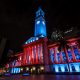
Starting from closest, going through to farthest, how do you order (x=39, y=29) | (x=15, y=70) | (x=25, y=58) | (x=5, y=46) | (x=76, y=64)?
(x=5, y=46) < (x=76, y=64) < (x=25, y=58) < (x=15, y=70) < (x=39, y=29)

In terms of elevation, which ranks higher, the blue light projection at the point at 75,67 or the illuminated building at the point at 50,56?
the illuminated building at the point at 50,56

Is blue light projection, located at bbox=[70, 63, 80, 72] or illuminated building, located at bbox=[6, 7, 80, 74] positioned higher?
illuminated building, located at bbox=[6, 7, 80, 74]

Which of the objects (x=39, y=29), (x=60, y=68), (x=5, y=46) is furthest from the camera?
(x=39, y=29)

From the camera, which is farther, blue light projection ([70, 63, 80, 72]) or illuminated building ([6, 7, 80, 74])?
illuminated building ([6, 7, 80, 74])

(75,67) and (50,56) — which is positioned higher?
(50,56)

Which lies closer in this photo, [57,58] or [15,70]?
[57,58]

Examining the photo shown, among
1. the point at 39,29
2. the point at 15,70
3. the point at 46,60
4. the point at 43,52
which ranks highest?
the point at 39,29

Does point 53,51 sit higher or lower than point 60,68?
higher

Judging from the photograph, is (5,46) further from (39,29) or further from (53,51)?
(39,29)

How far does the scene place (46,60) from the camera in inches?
2216

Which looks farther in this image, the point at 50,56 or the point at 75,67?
the point at 50,56

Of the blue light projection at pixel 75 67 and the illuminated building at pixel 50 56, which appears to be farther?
the illuminated building at pixel 50 56

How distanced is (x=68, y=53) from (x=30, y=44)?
28.9 metres

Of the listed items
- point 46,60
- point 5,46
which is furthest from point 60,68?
point 5,46
